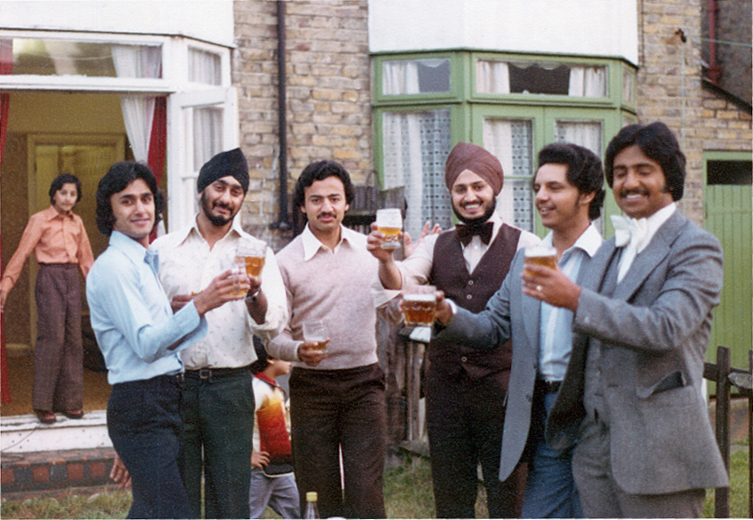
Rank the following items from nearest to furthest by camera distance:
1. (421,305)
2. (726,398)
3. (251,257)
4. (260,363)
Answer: (421,305) < (251,257) < (260,363) < (726,398)

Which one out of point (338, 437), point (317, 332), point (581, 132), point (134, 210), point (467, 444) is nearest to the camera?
point (134, 210)

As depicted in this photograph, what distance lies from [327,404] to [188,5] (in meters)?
4.04


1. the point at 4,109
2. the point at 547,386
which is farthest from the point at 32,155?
the point at 547,386

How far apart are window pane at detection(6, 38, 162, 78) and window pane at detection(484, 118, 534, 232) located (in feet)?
9.95

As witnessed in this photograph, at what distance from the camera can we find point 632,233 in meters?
2.87

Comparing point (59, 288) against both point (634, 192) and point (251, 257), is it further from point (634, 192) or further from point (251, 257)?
point (634, 192)

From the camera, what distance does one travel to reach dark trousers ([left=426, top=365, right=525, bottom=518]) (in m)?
3.75

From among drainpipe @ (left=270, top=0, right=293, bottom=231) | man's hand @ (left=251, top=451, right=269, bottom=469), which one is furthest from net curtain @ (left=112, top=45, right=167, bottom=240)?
man's hand @ (left=251, top=451, right=269, bottom=469)

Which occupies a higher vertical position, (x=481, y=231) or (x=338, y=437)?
(x=481, y=231)

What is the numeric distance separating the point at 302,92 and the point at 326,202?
11.7ft

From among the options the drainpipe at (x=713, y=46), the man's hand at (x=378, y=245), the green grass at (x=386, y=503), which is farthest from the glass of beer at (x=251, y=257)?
the drainpipe at (x=713, y=46)

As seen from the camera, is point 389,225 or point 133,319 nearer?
point 133,319

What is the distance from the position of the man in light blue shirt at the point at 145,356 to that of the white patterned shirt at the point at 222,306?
0.95ft

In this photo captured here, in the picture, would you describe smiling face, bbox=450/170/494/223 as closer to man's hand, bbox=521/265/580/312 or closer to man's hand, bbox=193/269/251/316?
man's hand, bbox=193/269/251/316
